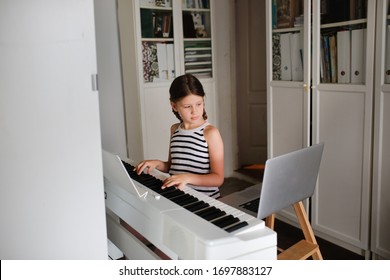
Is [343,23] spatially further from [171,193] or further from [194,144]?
[171,193]

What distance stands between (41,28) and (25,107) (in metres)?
0.19

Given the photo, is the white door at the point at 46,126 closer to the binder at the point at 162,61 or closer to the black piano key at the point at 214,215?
the black piano key at the point at 214,215

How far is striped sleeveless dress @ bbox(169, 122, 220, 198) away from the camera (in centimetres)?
181

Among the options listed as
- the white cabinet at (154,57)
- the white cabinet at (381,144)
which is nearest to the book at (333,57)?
the white cabinet at (381,144)

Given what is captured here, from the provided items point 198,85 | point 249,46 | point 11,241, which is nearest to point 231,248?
point 11,241

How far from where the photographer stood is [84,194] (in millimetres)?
1064

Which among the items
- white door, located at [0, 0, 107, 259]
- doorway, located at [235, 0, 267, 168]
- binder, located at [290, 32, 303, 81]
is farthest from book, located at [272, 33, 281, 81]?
white door, located at [0, 0, 107, 259]

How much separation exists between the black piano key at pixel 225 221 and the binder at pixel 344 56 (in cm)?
168

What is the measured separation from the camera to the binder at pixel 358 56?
7.86 feet

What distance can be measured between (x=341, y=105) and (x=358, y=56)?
0.30 metres

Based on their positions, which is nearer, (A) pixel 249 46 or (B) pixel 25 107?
(B) pixel 25 107

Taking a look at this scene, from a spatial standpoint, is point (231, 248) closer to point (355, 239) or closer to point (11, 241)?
point (11, 241)

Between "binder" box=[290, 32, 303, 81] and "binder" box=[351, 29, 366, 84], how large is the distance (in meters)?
0.40
